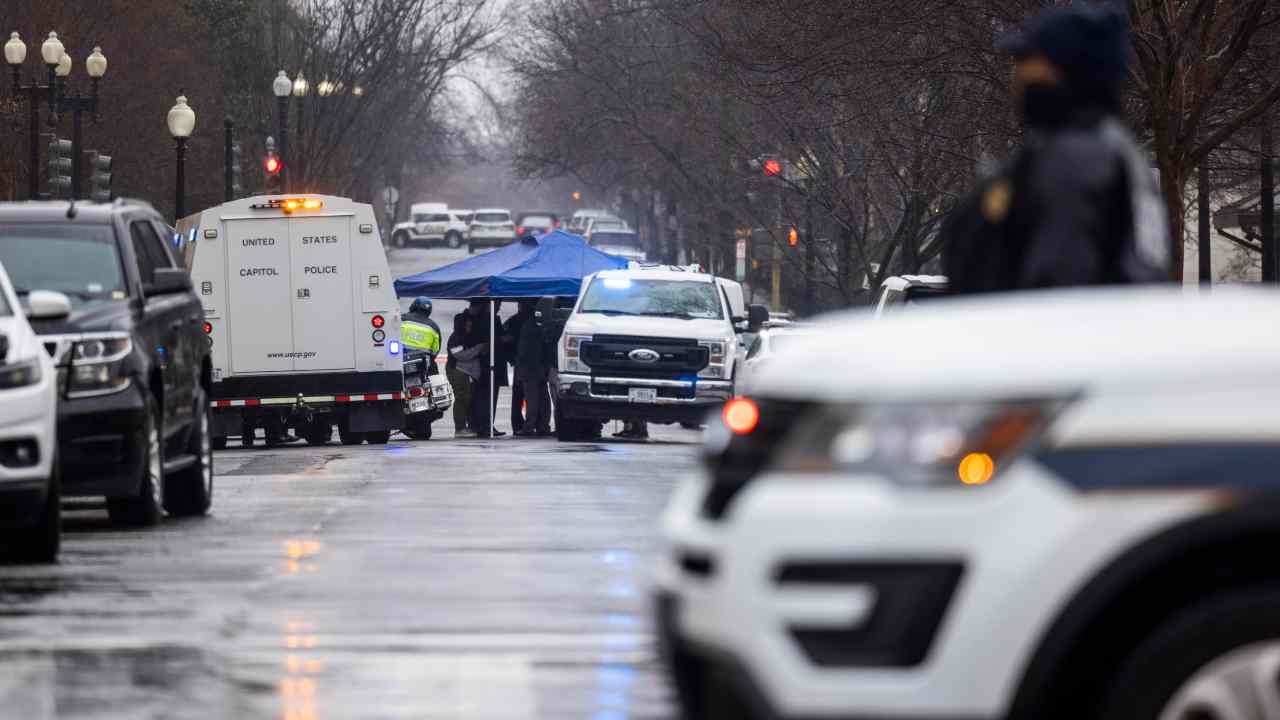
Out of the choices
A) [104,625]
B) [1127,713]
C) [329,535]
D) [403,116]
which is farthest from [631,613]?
[403,116]

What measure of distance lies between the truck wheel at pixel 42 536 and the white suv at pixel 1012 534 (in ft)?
23.2

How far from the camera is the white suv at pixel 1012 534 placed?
A: 15.6 feet

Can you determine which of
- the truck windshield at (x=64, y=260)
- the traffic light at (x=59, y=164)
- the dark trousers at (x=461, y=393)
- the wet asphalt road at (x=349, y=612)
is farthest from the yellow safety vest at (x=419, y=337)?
the truck windshield at (x=64, y=260)

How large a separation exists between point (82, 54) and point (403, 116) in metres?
30.7

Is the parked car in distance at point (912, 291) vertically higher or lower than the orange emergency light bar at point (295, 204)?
lower

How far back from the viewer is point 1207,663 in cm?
496

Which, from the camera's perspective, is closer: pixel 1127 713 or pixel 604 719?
pixel 1127 713

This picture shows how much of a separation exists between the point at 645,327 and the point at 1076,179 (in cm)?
2283

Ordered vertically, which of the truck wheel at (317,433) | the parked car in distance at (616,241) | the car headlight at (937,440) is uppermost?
the parked car in distance at (616,241)

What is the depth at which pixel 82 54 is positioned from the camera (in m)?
52.4

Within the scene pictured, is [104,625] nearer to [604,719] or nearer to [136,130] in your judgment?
[604,719]

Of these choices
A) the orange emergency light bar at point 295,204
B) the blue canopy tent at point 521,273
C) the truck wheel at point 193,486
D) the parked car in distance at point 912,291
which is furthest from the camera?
the blue canopy tent at point 521,273

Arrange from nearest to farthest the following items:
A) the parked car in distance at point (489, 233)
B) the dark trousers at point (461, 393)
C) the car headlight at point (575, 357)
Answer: the car headlight at point (575, 357)
the dark trousers at point (461, 393)
the parked car in distance at point (489, 233)

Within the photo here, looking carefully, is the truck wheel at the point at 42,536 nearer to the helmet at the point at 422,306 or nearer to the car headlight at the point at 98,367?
the car headlight at the point at 98,367
